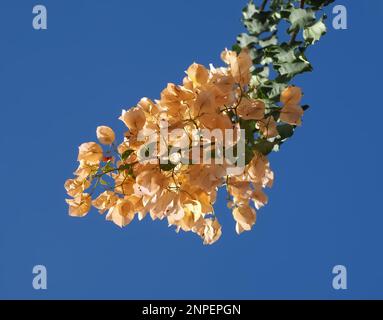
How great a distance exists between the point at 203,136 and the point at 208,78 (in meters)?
0.13

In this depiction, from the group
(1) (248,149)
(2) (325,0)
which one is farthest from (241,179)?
(2) (325,0)

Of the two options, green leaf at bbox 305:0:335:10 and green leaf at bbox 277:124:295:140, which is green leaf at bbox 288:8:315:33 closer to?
green leaf at bbox 305:0:335:10

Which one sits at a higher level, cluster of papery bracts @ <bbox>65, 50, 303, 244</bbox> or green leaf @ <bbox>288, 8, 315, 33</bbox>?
green leaf @ <bbox>288, 8, 315, 33</bbox>

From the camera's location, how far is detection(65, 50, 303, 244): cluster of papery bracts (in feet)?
2.47

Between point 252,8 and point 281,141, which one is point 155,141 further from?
point 252,8

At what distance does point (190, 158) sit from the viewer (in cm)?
75

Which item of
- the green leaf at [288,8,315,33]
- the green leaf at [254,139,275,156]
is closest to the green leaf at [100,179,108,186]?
the green leaf at [254,139,275,156]

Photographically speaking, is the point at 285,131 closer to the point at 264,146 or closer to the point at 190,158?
the point at 264,146

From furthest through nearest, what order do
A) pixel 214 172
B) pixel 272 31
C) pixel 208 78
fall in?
pixel 272 31 → pixel 208 78 → pixel 214 172

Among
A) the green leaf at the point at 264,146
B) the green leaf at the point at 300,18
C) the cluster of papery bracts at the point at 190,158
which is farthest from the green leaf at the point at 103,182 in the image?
the green leaf at the point at 300,18

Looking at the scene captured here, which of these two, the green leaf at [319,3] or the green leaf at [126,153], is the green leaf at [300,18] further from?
the green leaf at [126,153]

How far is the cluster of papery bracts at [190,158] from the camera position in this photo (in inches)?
29.6

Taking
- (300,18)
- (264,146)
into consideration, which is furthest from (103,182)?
(300,18)

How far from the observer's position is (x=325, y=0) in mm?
838
